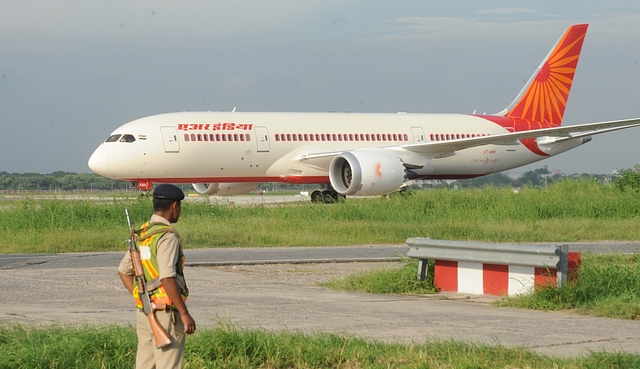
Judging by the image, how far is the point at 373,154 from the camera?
93.3 feet

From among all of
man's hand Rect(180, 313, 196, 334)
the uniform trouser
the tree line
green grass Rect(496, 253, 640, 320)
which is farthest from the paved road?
the tree line

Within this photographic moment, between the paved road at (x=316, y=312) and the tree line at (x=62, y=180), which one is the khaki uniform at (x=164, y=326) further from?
the tree line at (x=62, y=180)

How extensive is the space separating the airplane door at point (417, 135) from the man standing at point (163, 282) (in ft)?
91.5

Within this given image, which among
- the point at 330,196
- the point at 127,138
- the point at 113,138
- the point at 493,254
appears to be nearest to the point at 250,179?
the point at 330,196

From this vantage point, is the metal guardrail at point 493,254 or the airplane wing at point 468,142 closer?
the metal guardrail at point 493,254

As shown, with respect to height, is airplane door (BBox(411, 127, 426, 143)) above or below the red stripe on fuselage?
above

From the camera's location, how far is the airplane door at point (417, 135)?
108 ft

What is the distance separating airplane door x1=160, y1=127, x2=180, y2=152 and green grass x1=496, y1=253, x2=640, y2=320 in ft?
62.2

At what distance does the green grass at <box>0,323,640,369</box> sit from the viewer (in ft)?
20.4

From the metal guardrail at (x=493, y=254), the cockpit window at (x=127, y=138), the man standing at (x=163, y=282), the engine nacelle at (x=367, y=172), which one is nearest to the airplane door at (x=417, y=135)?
the engine nacelle at (x=367, y=172)

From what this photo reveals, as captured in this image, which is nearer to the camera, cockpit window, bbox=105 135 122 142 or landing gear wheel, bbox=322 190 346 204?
cockpit window, bbox=105 135 122 142

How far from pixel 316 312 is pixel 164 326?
152 inches

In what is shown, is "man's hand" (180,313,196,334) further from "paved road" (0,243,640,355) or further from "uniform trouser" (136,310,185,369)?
"paved road" (0,243,640,355)

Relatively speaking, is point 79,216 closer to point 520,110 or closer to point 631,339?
point 631,339
